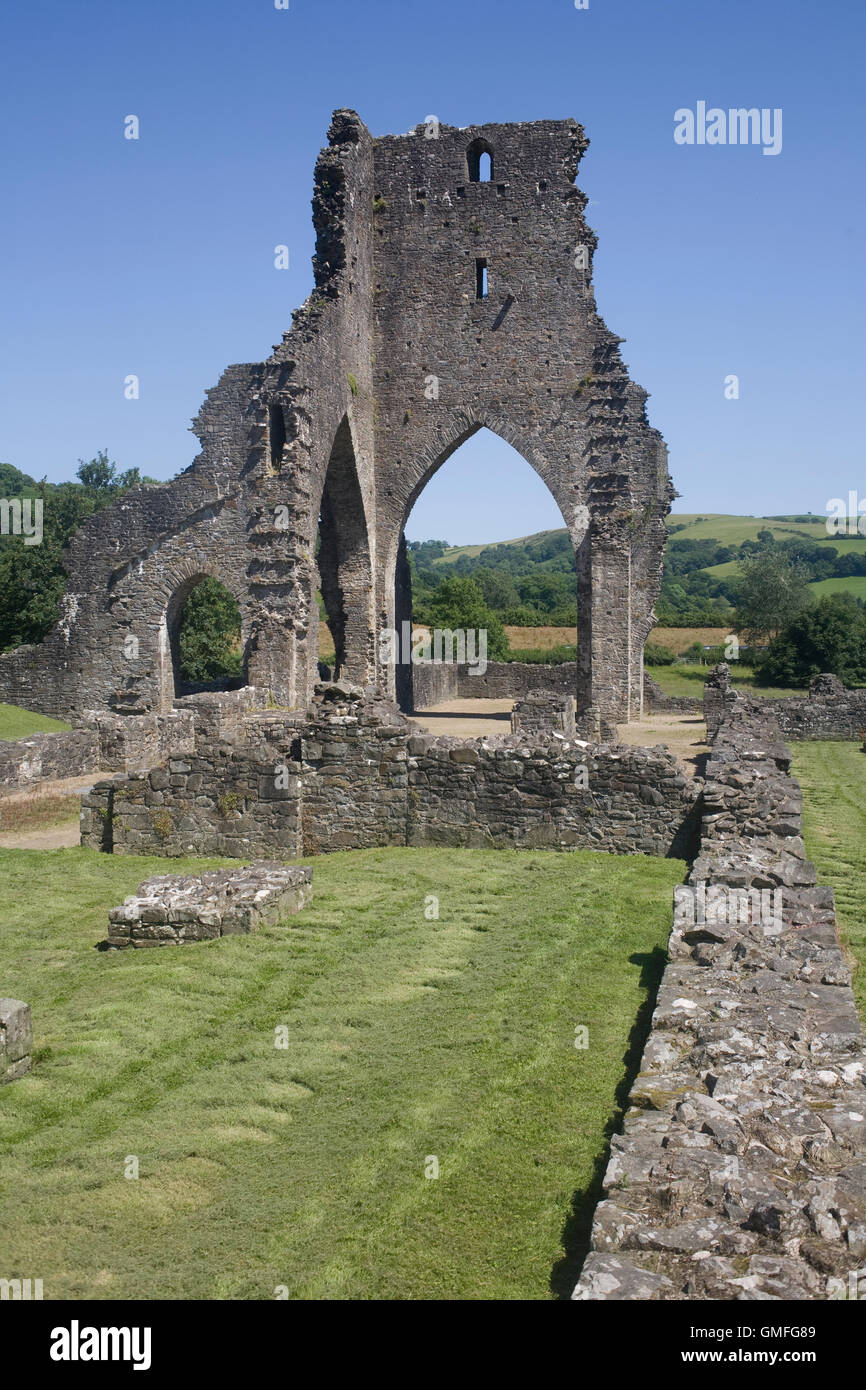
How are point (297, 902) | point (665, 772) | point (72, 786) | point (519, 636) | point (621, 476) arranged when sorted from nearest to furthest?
point (297, 902)
point (665, 772)
point (72, 786)
point (621, 476)
point (519, 636)

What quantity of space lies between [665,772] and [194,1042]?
545cm

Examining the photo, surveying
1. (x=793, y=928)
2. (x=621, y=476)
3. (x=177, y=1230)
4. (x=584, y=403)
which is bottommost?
(x=177, y=1230)

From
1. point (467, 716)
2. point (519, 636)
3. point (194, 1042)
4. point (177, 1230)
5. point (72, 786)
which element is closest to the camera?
point (177, 1230)

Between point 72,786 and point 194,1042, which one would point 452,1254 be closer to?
point 194,1042

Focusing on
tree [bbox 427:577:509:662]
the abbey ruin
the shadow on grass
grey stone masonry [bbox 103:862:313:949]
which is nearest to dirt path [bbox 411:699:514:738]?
the abbey ruin

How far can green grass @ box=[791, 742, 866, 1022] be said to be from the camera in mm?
7641

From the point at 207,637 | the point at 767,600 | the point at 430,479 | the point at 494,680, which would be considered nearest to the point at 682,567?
the point at 767,600

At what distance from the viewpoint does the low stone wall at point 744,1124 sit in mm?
3066

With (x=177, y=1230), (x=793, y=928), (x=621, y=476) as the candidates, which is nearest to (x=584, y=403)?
(x=621, y=476)

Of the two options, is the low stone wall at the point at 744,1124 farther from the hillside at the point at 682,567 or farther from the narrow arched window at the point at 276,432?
the hillside at the point at 682,567

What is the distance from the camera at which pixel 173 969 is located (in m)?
6.96

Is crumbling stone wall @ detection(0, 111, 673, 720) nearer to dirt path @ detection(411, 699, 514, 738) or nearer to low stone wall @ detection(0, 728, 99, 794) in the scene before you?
dirt path @ detection(411, 699, 514, 738)

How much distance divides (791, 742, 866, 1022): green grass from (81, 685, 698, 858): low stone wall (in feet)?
4.65

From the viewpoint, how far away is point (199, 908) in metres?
7.63
